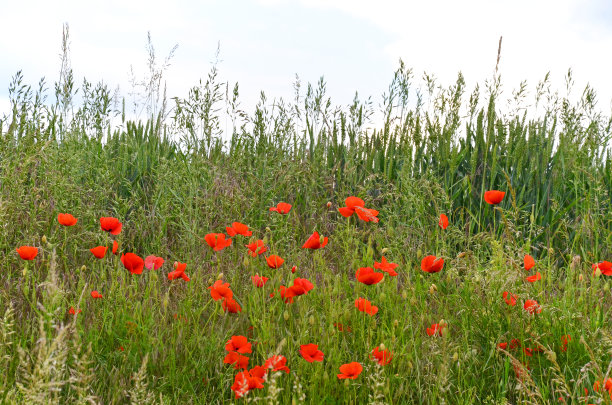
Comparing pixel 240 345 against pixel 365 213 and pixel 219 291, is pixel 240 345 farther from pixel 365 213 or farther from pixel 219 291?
pixel 365 213

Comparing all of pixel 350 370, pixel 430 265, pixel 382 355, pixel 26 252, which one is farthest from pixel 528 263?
pixel 26 252

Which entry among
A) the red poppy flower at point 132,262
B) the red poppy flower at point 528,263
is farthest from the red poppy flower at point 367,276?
the red poppy flower at point 132,262

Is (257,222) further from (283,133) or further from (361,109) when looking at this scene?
(361,109)

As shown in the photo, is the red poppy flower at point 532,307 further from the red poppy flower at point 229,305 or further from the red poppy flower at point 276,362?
the red poppy flower at point 229,305

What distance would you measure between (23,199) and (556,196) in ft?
11.2

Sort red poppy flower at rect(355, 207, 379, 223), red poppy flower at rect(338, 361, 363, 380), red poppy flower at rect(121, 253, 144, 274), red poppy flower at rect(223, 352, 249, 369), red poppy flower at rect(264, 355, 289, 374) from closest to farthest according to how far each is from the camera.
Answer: red poppy flower at rect(264, 355, 289, 374), red poppy flower at rect(338, 361, 363, 380), red poppy flower at rect(223, 352, 249, 369), red poppy flower at rect(121, 253, 144, 274), red poppy flower at rect(355, 207, 379, 223)

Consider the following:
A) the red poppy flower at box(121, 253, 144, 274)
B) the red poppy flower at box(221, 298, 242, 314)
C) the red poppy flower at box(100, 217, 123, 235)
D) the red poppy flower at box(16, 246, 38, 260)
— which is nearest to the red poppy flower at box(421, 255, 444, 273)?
the red poppy flower at box(221, 298, 242, 314)

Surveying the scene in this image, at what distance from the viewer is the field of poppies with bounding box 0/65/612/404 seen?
1.79 meters

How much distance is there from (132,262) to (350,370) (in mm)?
981

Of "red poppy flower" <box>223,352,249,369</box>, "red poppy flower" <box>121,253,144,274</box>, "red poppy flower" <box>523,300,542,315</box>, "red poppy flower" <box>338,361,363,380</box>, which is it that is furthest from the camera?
"red poppy flower" <box>121,253,144,274</box>

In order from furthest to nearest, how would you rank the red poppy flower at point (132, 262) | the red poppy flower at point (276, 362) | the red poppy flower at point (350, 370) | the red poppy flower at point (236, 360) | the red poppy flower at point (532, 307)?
the red poppy flower at point (132, 262) < the red poppy flower at point (532, 307) < the red poppy flower at point (236, 360) < the red poppy flower at point (350, 370) < the red poppy flower at point (276, 362)

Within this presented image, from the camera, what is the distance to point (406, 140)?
4348mm

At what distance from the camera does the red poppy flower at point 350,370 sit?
165cm

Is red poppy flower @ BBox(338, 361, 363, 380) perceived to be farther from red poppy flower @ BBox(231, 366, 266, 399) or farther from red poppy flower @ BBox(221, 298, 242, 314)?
red poppy flower @ BBox(221, 298, 242, 314)
